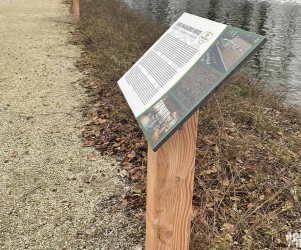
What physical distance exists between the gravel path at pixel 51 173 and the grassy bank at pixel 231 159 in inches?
Result: 9.9

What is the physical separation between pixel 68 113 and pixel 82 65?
2.79m

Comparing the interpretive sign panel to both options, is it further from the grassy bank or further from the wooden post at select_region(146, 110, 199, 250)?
the grassy bank

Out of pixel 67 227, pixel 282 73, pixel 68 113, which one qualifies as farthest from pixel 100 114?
pixel 282 73

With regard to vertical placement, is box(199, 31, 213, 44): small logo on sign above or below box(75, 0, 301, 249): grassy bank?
above

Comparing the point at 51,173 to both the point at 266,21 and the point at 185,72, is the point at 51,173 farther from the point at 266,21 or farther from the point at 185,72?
the point at 266,21

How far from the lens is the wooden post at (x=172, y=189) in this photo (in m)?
2.22

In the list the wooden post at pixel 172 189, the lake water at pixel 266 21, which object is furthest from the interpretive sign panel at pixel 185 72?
the lake water at pixel 266 21

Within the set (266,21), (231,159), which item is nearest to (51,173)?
(231,159)

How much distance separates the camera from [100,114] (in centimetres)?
587

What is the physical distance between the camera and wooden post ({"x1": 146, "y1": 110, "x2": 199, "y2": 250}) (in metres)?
2.22

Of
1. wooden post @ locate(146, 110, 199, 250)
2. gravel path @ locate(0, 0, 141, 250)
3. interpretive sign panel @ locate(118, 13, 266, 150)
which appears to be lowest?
gravel path @ locate(0, 0, 141, 250)

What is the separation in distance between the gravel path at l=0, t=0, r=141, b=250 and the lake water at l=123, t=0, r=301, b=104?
524 centimetres

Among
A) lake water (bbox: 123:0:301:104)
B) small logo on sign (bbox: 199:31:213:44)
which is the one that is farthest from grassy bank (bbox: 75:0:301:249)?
lake water (bbox: 123:0:301:104)

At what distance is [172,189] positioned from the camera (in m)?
2.31
